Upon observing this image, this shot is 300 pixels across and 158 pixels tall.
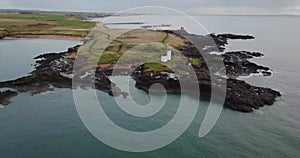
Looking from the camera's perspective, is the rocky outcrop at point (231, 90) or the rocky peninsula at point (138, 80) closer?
the rocky outcrop at point (231, 90)

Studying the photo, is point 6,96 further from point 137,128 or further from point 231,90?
point 231,90

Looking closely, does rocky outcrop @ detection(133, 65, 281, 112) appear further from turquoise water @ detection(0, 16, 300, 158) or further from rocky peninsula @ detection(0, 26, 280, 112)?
turquoise water @ detection(0, 16, 300, 158)

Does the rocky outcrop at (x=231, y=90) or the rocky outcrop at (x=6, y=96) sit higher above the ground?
the rocky outcrop at (x=231, y=90)

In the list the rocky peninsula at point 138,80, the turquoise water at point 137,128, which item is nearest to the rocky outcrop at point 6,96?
the rocky peninsula at point 138,80

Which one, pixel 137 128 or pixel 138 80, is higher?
pixel 138 80

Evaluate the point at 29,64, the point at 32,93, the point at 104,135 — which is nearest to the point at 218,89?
the point at 104,135

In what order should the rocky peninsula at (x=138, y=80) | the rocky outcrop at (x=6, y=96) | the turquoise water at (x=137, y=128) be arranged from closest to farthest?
the turquoise water at (x=137, y=128), the rocky outcrop at (x=6, y=96), the rocky peninsula at (x=138, y=80)

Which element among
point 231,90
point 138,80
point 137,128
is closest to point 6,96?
point 138,80

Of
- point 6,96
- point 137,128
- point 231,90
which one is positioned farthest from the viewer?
point 231,90

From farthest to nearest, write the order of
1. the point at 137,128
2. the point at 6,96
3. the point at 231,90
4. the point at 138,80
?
the point at 138,80, the point at 231,90, the point at 6,96, the point at 137,128

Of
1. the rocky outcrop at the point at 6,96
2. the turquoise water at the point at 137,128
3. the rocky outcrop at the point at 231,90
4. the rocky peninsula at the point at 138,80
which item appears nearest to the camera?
the turquoise water at the point at 137,128

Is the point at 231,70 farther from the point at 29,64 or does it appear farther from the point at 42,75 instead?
the point at 29,64

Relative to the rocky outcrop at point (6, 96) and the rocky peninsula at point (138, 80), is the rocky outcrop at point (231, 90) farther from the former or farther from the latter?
the rocky outcrop at point (6, 96)
